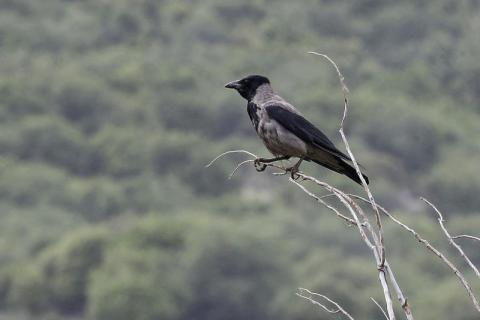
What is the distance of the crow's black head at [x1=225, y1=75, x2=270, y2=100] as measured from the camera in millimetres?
7457

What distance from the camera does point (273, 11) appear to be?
236 feet

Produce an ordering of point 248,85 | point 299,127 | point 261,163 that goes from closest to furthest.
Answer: point 261,163 → point 299,127 → point 248,85

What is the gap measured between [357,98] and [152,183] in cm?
1120

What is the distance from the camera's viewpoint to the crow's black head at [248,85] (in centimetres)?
746

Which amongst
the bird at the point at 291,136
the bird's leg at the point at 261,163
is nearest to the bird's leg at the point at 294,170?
the bird at the point at 291,136

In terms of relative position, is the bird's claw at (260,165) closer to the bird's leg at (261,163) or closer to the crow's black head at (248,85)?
the bird's leg at (261,163)

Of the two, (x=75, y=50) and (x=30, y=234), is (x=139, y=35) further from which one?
(x=30, y=234)

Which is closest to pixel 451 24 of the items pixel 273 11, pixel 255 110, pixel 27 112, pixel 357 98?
pixel 357 98

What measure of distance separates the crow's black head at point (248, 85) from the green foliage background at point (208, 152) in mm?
30727

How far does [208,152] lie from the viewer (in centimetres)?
6281

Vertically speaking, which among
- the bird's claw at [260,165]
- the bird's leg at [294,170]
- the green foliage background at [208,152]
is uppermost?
the green foliage background at [208,152]

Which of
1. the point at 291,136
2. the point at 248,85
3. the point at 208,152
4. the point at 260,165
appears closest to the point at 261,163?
the point at 260,165

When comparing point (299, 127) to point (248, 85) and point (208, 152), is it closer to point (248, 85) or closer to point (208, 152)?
point (248, 85)

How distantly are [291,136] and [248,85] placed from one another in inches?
24.2
